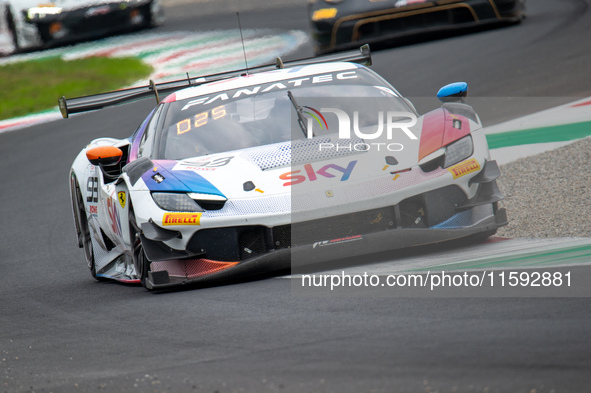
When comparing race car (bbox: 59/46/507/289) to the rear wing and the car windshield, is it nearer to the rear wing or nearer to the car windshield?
the car windshield

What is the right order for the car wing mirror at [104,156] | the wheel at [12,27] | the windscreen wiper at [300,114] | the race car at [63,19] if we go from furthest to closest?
the race car at [63,19] < the wheel at [12,27] < the car wing mirror at [104,156] < the windscreen wiper at [300,114]

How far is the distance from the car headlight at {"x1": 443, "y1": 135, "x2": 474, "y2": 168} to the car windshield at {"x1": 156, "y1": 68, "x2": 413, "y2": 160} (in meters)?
0.72

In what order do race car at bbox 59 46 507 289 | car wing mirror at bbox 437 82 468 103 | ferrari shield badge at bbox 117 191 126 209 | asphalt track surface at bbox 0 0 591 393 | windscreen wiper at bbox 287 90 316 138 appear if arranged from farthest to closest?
car wing mirror at bbox 437 82 468 103 → windscreen wiper at bbox 287 90 316 138 → ferrari shield badge at bbox 117 191 126 209 → race car at bbox 59 46 507 289 → asphalt track surface at bbox 0 0 591 393

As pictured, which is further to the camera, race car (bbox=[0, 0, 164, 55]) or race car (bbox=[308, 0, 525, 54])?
race car (bbox=[0, 0, 164, 55])

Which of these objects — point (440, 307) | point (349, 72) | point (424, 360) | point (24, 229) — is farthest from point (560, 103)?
point (424, 360)

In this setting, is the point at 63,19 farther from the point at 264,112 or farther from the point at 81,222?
the point at 264,112

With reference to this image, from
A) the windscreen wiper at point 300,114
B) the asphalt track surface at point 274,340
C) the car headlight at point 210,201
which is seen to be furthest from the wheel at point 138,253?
the windscreen wiper at point 300,114

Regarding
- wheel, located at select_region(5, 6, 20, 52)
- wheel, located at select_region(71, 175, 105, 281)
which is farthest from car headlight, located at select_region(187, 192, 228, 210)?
wheel, located at select_region(5, 6, 20, 52)

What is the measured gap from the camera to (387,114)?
571 centimetres

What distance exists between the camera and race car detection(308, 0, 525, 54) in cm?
1267

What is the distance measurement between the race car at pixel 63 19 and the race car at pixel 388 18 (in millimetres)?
6024

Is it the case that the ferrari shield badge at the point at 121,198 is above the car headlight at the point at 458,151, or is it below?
below

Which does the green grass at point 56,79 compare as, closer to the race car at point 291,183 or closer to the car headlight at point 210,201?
the race car at point 291,183

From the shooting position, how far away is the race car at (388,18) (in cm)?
1267
